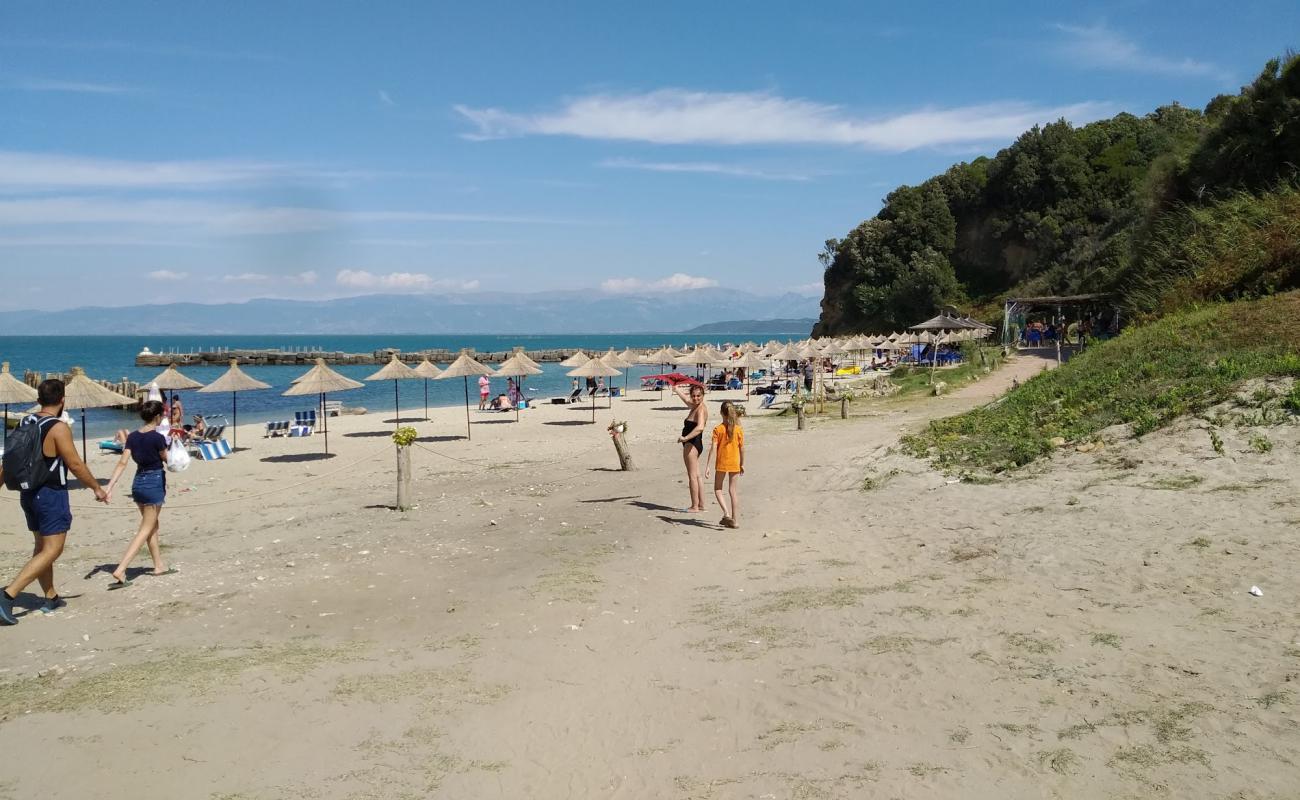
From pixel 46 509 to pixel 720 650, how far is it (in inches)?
197

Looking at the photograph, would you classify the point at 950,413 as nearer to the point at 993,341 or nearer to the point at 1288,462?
the point at 1288,462

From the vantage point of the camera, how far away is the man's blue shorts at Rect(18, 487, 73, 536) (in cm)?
642

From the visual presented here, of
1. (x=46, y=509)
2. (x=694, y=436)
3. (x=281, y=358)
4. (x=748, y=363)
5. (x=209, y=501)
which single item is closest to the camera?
(x=46, y=509)

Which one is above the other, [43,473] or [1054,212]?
[1054,212]

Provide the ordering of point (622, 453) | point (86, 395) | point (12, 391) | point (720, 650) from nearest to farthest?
point (720, 650)
point (622, 453)
point (86, 395)
point (12, 391)

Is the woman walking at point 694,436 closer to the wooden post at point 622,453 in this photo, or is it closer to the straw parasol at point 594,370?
the wooden post at point 622,453

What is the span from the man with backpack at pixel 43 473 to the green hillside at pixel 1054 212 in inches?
912

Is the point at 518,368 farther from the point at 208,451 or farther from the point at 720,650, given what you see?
the point at 720,650

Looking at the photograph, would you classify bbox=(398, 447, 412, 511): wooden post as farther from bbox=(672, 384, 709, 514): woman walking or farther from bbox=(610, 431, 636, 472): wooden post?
bbox=(672, 384, 709, 514): woman walking

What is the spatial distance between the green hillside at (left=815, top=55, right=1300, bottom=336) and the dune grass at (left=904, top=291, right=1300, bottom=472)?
10501 millimetres

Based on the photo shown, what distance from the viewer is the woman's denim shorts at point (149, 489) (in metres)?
7.67

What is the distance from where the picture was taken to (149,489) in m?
7.71

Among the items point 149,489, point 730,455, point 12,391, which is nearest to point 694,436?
point 730,455

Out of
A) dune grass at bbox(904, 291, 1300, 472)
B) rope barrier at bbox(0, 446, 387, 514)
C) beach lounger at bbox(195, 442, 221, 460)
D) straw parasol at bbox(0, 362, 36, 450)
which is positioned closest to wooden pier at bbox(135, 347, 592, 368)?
beach lounger at bbox(195, 442, 221, 460)
